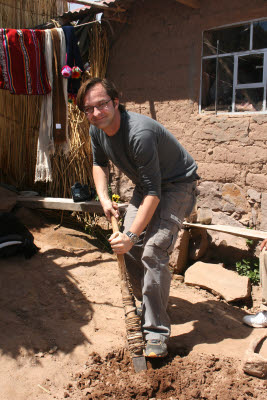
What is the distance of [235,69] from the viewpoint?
178 inches

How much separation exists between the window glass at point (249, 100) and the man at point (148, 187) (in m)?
1.93

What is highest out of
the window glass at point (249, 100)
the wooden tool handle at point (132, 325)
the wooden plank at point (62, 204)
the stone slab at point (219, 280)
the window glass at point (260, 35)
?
the window glass at point (260, 35)

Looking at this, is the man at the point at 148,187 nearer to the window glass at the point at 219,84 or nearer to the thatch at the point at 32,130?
the window glass at the point at 219,84

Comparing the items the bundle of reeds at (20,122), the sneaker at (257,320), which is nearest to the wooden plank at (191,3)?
the bundle of reeds at (20,122)

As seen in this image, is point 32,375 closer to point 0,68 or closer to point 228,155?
point 228,155

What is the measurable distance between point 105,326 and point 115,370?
570 mm

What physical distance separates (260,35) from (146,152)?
2738 millimetres

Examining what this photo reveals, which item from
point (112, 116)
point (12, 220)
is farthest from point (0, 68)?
point (112, 116)

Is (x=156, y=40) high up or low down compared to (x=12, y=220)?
up

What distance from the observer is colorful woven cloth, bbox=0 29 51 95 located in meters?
4.63

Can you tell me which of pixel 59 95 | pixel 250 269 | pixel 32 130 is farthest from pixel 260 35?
pixel 32 130

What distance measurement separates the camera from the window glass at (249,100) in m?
4.38

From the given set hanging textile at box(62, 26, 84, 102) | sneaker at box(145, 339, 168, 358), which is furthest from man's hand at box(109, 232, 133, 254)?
hanging textile at box(62, 26, 84, 102)

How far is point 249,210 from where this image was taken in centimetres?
454
